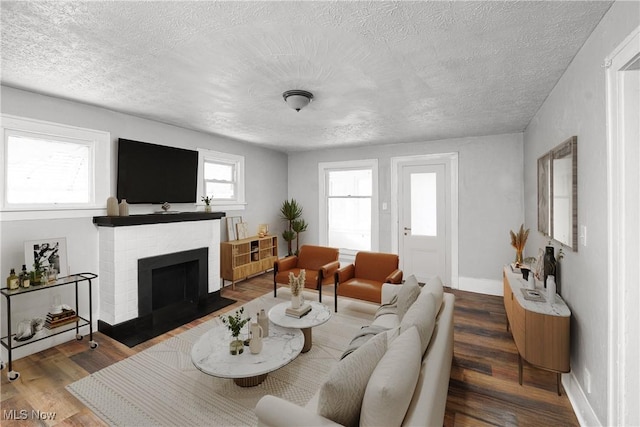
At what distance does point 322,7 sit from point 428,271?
15.9 feet

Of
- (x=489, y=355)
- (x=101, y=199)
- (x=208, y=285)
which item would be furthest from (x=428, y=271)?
(x=101, y=199)

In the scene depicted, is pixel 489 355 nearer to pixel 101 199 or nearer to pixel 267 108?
pixel 267 108

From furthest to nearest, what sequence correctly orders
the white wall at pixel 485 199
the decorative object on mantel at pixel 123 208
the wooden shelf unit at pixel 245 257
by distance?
the wooden shelf unit at pixel 245 257, the white wall at pixel 485 199, the decorative object on mantel at pixel 123 208

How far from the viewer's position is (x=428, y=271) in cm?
541

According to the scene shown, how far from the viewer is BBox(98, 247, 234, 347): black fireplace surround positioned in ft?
11.3

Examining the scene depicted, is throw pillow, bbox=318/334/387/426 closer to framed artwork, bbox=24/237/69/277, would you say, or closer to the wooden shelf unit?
framed artwork, bbox=24/237/69/277

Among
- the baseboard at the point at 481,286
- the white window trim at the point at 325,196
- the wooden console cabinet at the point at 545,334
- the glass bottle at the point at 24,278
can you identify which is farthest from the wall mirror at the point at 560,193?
the glass bottle at the point at 24,278

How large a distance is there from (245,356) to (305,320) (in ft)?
2.57

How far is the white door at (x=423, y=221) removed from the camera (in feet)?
17.3

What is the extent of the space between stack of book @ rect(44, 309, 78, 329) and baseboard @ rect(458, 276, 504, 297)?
18.0 feet

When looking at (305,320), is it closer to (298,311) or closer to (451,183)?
(298,311)

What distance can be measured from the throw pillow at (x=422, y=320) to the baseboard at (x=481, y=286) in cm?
339

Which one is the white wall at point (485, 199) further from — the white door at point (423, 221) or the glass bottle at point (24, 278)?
the glass bottle at point (24, 278)

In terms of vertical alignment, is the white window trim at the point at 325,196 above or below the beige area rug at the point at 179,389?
above
